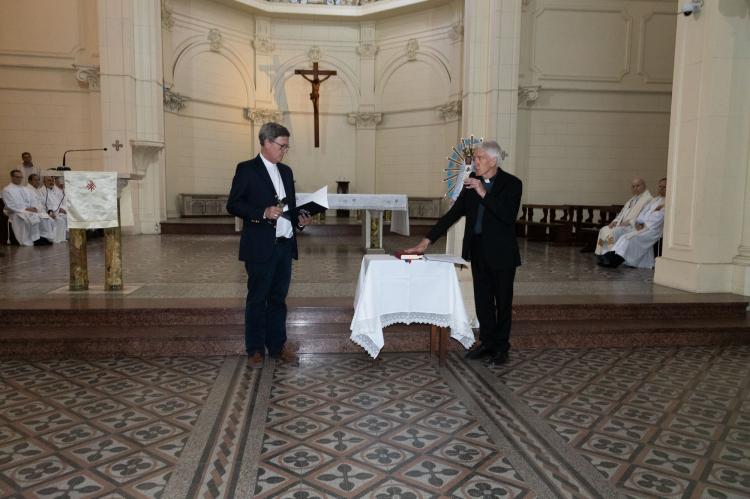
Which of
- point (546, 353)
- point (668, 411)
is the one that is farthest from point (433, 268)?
point (668, 411)

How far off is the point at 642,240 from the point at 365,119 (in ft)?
33.1

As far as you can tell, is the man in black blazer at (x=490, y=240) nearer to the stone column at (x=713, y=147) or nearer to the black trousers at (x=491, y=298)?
the black trousers at (x=491, y=298)

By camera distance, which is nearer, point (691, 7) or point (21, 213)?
point (691, 7)

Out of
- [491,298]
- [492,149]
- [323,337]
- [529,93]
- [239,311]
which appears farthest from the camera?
[529,93]

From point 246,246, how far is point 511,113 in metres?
8.69

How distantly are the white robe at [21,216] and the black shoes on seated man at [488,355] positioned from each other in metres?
9.22

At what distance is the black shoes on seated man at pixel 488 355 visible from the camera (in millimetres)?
4133

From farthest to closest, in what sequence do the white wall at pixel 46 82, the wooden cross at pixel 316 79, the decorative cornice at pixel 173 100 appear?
the wooden cross at pixel 316 79 → the decorative cornice at pixel 173 100 → the white wall at pixel 46 82

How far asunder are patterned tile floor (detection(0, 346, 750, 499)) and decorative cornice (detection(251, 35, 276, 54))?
1337cm

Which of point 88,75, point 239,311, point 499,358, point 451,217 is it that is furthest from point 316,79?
point 499,358

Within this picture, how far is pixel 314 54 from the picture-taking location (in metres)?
15.9

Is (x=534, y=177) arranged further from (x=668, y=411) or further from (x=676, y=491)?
(x=676, y=491)

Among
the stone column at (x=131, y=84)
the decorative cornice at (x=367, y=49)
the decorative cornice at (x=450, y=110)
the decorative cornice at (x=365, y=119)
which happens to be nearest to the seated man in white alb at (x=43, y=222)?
the stone column at (x=131, y=84)

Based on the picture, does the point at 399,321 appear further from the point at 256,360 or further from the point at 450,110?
the point at 450,110
